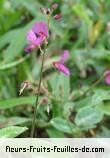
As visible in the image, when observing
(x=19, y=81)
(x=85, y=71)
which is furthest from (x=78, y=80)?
(x=19, y=81)

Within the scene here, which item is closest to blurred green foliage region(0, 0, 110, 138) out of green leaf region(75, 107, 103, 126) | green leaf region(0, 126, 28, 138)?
green leaf region(75, 107, 103, 126)

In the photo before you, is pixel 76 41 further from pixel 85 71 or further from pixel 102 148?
pixel 102 148

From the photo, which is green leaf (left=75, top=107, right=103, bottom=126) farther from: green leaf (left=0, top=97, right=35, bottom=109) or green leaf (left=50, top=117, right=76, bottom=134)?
green leaf (left=0, top=97, right=35, bottom=109)

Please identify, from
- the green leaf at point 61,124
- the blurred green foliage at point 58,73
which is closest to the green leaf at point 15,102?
the blurred green foliage at point 58,73

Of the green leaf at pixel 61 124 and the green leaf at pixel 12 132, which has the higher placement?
the green leaf at pixel 12 132

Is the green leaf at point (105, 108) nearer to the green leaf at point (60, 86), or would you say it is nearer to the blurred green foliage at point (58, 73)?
the blurred green foliage at point (58, 73)

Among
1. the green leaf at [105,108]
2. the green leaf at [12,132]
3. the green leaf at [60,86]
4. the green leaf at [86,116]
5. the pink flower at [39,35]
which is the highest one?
the pink flower at [39,35]

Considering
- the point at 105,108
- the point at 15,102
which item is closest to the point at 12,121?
the point at 15,102

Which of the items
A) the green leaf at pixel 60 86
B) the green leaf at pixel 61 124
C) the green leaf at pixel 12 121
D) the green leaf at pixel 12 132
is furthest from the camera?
the green leaf at pixel 60 86
